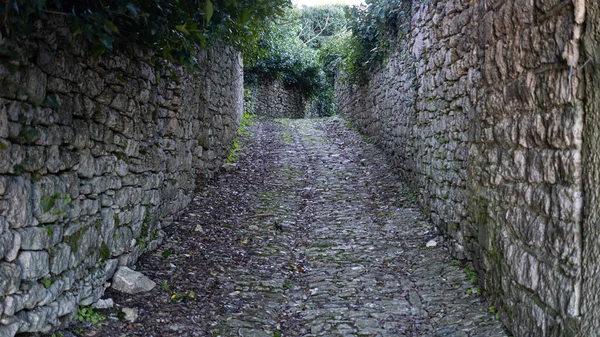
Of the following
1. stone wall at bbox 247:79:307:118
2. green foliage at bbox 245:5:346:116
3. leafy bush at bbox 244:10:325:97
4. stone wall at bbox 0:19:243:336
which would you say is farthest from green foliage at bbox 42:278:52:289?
stone wall at bbox 247:79:307:118

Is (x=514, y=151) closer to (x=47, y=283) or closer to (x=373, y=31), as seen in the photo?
(x=47, y=283)

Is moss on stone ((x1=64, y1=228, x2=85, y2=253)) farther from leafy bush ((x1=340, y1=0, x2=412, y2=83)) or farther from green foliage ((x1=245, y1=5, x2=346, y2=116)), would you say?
green foliage ((x1=245, y1=5, x2=346, y2=116))

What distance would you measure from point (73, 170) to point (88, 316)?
3.55 feet

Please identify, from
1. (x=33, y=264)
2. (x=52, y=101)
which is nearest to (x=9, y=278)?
(x=33, y=264)

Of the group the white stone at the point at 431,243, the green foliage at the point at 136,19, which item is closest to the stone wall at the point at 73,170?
the green foliage at the point at 136,19

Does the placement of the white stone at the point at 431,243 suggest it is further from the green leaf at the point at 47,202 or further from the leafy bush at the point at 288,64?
the leafy bush at the point at 288,64

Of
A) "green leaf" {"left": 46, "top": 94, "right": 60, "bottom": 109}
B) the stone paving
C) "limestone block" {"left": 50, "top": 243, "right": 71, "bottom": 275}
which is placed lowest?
the stone paving

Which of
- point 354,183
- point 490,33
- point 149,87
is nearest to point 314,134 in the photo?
point 354,183

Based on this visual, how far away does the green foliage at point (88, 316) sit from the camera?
3.58 metres

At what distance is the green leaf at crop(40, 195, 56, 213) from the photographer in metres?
3.10

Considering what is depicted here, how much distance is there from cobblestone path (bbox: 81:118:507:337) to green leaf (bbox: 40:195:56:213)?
3.32ft

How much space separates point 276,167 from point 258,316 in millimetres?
5387

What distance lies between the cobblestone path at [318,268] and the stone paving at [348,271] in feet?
0.04

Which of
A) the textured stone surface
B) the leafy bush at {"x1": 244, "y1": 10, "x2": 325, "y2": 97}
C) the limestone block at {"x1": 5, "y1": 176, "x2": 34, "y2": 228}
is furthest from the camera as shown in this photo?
the leafy bush at {"x1": 244, "y1": 10, "x2": 325, "y2": 97}
